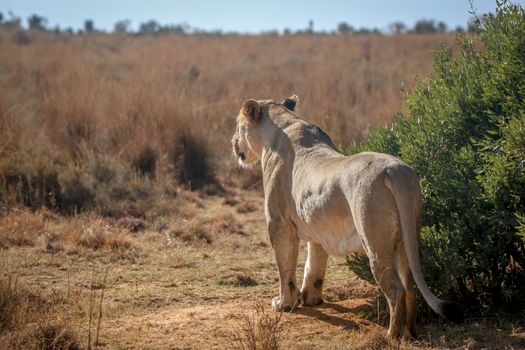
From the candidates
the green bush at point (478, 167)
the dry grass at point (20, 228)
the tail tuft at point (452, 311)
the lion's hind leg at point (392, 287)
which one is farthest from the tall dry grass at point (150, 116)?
the tail tuft at point (452, 311)

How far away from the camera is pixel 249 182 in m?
13.7

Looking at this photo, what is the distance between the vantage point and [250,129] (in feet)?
25.2

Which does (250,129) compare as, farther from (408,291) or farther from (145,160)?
(145,160)

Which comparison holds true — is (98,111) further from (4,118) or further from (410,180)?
→ (410,180)

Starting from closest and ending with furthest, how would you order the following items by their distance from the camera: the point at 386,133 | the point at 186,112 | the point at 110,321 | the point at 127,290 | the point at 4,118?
the point at 110,321 < the point at 386,133 < the point at 127,290 < the point at 4,118 < the point at 186,112

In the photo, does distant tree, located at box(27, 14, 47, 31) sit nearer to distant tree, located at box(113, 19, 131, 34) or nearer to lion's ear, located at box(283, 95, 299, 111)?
distant tree, located at box(113, 19, 131, 34)

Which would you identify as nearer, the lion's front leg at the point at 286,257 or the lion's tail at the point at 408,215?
the lion's tail at the point at 408,215

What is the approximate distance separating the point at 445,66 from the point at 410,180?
205 cm

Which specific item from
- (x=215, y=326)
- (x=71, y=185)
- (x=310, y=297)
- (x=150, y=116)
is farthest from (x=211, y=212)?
(x=215, y=326)

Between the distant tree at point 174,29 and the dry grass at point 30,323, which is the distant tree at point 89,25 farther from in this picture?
the dry grass at point 30,323

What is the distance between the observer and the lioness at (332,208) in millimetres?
5160

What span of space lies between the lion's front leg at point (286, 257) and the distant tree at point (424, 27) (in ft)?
188

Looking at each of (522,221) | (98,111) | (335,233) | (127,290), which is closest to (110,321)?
(127,290)

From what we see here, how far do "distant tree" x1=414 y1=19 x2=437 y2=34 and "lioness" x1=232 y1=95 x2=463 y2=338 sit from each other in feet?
186
